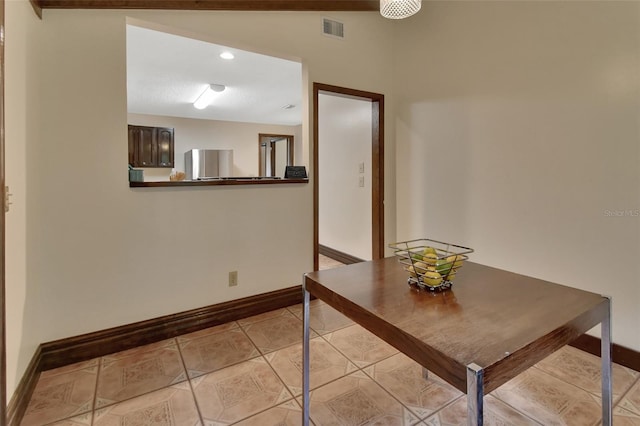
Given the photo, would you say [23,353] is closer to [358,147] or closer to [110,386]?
[110,386]

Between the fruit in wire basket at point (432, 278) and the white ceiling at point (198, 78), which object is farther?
the white ceiling at point (198, 78)

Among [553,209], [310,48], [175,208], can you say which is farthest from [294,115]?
[553,209]

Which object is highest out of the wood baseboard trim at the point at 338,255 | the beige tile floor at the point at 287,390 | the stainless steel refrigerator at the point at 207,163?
the stainless steel refrigerator at the point at 207,163

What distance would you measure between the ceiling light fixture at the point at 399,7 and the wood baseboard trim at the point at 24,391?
8.25 feet

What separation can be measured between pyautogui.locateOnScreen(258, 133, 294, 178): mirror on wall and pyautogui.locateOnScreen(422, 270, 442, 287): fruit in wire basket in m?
6.40

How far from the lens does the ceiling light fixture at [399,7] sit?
1595mm

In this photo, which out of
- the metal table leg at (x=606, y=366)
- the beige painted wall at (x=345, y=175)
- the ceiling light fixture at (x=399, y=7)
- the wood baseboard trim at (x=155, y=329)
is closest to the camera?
the metal table leg at (x=606, y=366)

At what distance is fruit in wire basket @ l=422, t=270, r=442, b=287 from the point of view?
1.09m

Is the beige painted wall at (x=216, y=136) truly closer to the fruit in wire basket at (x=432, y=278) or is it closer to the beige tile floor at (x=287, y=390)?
the beige tile floor at (x=287, y=390)

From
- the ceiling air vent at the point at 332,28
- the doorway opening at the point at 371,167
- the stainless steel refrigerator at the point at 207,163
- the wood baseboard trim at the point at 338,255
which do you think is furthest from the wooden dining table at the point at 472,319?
the stainless steel refrigerator at the point at 207,163

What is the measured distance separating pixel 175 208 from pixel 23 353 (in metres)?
1.06

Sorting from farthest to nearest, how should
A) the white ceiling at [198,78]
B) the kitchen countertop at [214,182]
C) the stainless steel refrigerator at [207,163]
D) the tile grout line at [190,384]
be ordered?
1. the stainless steel refrigerator at [207,163]
2. the white ceiling at [198,78]
3. the kitchen countertop at [214,182]
4. the tile grout line at [190,384]

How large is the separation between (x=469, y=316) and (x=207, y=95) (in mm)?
4978

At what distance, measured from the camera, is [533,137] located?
215cm
